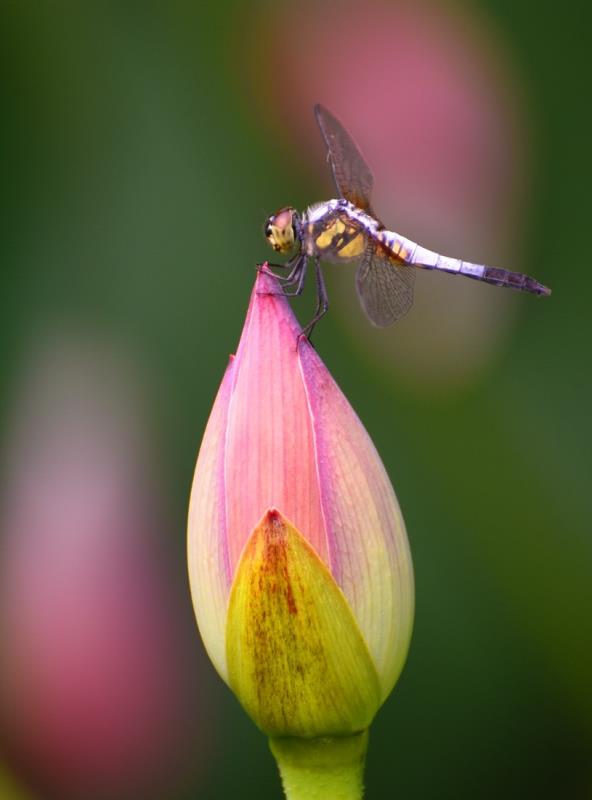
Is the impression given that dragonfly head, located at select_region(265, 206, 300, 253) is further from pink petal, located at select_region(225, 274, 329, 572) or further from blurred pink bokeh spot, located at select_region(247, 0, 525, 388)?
blurred pink bokeh spot, located at select_region(247, 0, 525, 388)

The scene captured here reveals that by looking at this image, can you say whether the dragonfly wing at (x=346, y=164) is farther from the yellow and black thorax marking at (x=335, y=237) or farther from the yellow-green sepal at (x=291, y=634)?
the yellow-green sepal at (x=291, y=634)

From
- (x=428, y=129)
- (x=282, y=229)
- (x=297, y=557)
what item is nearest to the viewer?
(x=297, y=557)

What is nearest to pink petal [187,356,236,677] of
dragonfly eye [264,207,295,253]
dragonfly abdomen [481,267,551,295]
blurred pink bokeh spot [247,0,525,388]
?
dragonfly eye [264,207,295,253]

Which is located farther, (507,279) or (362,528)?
(507,279)

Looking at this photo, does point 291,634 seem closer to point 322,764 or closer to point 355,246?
point 322,764

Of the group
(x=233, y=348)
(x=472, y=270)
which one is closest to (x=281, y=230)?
(x=472, y=270)

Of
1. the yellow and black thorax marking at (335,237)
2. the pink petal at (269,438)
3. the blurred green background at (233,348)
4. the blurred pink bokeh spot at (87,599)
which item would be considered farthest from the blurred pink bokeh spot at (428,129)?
the pink petal at (269,438)

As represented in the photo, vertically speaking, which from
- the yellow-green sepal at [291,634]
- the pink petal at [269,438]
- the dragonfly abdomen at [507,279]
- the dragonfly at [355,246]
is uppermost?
the dragonfly at [355,246]
